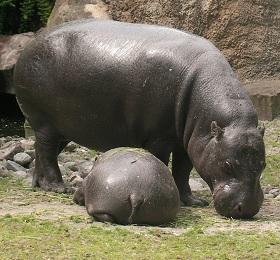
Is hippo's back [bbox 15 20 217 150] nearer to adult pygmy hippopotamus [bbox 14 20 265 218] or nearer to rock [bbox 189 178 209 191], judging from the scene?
adult pygmy hippopotamus [bbox 14 20 265 218]

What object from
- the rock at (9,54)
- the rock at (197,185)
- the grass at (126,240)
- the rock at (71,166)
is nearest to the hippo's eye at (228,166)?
the grass at (126,240)

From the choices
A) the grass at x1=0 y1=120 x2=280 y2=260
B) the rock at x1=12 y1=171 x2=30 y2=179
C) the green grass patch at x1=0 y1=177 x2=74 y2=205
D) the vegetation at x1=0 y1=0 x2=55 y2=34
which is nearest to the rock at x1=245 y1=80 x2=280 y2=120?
the rock at x1=12 y1=171 x2=30 y2=179

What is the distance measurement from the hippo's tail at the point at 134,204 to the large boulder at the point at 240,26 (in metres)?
6.05

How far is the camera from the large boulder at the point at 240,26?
12.5 m

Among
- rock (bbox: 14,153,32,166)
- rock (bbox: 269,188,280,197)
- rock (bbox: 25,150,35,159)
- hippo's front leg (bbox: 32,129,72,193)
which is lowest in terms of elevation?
rock (bbox: 25,150,35,159)

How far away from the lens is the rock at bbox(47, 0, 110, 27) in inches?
503

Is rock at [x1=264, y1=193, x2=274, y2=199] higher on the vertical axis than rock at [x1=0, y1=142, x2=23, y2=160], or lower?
higher

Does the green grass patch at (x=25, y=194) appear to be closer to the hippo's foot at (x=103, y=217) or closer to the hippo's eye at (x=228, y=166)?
the hippo's foot at (x=103, y=217)

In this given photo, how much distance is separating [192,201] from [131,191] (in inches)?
52.1

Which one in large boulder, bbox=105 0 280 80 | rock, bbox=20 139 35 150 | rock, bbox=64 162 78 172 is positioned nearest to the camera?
rock, bbox=64 162 78 172

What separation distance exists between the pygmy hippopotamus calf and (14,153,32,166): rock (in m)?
3.02

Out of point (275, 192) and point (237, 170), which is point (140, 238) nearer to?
point (237, 170)

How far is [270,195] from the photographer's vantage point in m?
8.61

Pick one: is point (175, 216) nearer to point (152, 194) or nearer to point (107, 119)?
point (152, 194)
